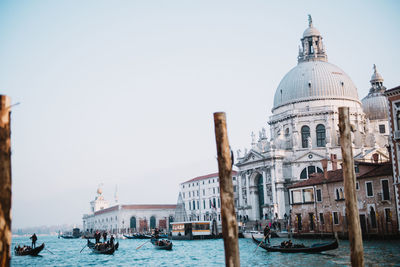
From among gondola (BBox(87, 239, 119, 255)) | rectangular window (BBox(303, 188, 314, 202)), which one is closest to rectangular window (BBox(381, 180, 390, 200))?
rectangular window (BBox(303, 188, 314, 202))

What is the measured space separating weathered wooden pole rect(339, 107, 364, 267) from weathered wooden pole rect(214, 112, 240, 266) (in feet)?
7.61

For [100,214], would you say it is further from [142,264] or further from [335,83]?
[142,264]

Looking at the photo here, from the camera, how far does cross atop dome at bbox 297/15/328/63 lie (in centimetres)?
5881

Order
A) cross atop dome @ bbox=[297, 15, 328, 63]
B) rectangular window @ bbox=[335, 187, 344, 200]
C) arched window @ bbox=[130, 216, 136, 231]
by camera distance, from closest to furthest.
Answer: rectangular window @ bbox=[335, 187, 344, 200]
cross atop dome @ bbox=[297, 15, 328, 63]
arched window @ bbox=[130, 216, 136, 231]

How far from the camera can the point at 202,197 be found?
238 feet

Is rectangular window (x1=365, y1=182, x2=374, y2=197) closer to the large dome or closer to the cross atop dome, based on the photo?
the large dome

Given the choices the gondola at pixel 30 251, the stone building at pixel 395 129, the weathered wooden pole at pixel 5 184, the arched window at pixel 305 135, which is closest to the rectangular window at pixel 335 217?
the stone building at pixel 395 129

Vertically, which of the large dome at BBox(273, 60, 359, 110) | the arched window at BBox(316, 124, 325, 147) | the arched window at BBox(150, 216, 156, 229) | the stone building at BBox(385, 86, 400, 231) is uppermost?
the large dome at BBox(273, 60, 359, 110)

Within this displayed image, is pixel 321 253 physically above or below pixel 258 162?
below

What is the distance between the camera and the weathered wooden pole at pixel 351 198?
9.12 metres

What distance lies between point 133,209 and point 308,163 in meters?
37.2

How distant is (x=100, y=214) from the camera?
89.3m

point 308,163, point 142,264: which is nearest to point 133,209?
point 308,163

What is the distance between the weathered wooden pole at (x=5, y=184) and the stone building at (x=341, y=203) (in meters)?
23.5
